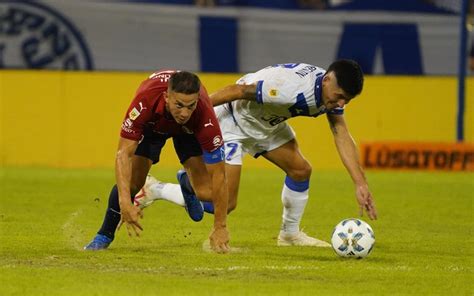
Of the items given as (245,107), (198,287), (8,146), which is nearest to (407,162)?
(8,146)

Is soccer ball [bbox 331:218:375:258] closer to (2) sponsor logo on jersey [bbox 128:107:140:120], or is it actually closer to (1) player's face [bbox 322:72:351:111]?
(1) player's face [bbox 322:72:351:111]

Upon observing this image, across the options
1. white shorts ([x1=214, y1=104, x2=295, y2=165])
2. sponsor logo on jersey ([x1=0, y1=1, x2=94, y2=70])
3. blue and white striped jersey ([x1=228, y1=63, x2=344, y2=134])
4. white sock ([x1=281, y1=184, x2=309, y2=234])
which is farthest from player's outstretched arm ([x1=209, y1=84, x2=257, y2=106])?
sponsor logo on jersey ([x1=0, y1=1, x2=94, y2=70])

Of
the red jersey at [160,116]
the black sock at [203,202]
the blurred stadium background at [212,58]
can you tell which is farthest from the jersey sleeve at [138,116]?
the blurred stadium background at [212,58]

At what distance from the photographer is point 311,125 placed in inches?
874

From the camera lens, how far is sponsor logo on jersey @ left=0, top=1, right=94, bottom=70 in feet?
76.7

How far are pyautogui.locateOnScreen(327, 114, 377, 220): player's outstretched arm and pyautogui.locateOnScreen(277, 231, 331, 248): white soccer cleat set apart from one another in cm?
99

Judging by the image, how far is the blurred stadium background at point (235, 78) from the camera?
15.8m

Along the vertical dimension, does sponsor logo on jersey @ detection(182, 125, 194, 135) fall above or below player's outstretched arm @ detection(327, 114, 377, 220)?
above

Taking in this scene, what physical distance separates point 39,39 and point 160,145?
1369cm

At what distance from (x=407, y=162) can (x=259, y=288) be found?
14.3m

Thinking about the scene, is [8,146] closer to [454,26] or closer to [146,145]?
[454,26]

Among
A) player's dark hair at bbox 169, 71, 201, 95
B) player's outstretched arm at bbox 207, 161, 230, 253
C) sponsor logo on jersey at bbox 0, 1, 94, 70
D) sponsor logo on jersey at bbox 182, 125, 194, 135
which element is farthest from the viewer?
sponsor logo on jersey at bbox 0, 1, 94, 70

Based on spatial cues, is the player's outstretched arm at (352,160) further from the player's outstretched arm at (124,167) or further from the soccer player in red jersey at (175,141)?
the player's outstretched arm at (124,167)

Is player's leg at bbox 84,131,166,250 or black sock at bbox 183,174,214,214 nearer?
player's leg at bbox 84,131,166,250
